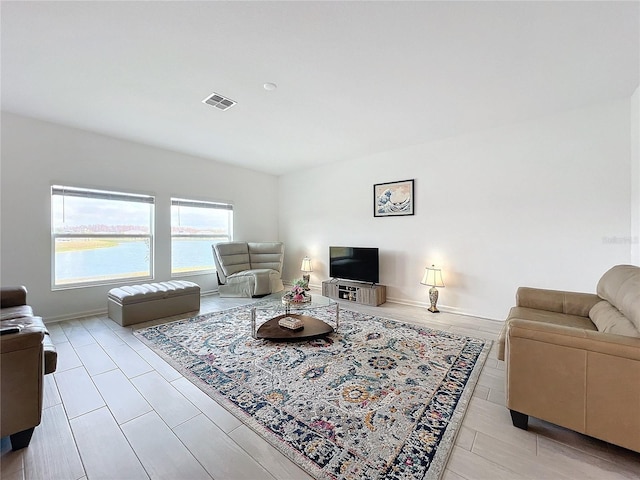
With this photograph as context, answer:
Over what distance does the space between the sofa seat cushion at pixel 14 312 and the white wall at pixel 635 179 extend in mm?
5830

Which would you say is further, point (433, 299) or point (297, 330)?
point (433, 299)

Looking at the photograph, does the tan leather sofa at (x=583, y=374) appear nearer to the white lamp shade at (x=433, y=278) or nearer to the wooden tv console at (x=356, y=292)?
the white lamp shade at (x=433, y=278)

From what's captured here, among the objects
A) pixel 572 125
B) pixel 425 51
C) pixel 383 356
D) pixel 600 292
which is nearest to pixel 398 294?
pixel 383 356

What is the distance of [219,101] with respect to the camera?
9.39 ft

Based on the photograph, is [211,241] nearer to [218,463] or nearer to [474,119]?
[218,463]

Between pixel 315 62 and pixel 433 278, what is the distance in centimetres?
317

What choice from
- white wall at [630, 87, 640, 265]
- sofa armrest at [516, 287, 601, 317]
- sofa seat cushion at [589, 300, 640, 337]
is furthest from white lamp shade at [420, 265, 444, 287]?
white wall at [630, 87, 640, 265]

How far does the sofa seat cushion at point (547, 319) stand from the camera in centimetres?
193

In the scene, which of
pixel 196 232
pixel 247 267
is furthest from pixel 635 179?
pixel 196 232

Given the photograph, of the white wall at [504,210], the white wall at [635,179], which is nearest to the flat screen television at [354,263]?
the white wall at [504,210]

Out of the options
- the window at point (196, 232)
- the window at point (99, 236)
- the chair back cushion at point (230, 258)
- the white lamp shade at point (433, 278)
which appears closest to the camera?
the window at point (99, 236)

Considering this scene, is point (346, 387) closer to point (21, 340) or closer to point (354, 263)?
point (21, 340)

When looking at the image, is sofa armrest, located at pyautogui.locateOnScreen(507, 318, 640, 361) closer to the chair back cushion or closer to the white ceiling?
the white ceiling

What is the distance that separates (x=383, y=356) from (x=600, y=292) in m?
1.91
